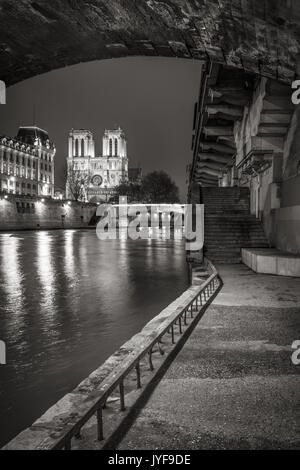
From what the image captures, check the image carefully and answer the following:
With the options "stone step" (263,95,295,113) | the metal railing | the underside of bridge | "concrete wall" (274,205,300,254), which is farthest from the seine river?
"stone step" (263,95,295,113)

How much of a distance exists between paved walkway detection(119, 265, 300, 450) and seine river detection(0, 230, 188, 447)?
71.2 inches

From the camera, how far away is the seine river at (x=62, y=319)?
18.0 ft

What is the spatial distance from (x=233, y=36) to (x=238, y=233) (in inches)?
557

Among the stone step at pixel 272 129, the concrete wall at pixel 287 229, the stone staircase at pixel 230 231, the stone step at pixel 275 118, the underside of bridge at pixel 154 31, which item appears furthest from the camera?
the stone staircase at pixel 230 231

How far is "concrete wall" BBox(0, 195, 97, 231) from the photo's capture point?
224 ft

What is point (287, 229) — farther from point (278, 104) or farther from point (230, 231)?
point (278, 104)

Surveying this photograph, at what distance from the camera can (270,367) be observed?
4.89 metres

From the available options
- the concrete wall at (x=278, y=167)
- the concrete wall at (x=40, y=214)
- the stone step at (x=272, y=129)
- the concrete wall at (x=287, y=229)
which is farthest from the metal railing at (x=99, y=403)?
the concrete wall at (x=40, y=214)

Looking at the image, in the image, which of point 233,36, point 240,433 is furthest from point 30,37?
point 240,433

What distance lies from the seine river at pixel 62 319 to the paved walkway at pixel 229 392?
1.81m

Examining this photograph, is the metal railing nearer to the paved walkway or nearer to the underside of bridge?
the paved walkway

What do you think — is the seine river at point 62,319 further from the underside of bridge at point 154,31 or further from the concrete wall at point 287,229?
the underside of bridge at point 154,31

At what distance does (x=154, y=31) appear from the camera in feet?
16.4

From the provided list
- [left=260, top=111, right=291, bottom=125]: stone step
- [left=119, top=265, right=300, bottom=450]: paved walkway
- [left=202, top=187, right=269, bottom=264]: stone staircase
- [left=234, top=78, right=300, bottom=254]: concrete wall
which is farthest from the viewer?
[left=202, top=187, right=269, bottom=264]: stone staircase
